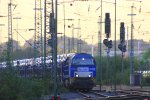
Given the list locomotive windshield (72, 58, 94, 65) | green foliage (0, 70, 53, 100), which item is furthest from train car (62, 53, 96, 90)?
green foliage (0, 70, 53, 100)

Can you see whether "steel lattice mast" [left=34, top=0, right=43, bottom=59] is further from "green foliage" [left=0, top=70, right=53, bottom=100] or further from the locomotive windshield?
"green foliage" [left=0, top=70, right=53, bottom=100]

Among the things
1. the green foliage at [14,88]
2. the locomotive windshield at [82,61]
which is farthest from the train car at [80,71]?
the green foliage at [14,88]

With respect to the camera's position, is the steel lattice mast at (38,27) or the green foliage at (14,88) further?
the steel lattice mast at (38,27)

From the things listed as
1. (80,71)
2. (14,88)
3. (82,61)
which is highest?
(82,61)

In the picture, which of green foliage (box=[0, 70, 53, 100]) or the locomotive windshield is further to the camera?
the locomotive windshield

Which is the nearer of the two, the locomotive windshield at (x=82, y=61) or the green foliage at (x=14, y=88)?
the green foliage at (x=14, y=88)

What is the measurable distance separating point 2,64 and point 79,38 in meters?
39.2

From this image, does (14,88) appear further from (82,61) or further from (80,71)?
(82,61)

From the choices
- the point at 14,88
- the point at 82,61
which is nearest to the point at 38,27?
the point at 82,61

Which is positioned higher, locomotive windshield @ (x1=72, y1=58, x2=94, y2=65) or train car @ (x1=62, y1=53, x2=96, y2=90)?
locomotive windshield @ (x1=72, y1=58, x2=94, y2=65)

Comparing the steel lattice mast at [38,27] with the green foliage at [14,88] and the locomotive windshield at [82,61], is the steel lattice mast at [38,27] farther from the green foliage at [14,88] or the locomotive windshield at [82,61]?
the green foliage at [14,88]

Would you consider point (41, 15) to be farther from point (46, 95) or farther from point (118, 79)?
point (118, 79)

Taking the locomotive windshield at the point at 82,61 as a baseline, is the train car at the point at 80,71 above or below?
below

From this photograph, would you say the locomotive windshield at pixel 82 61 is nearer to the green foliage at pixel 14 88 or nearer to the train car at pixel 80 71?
the train car at pixel 80 71
